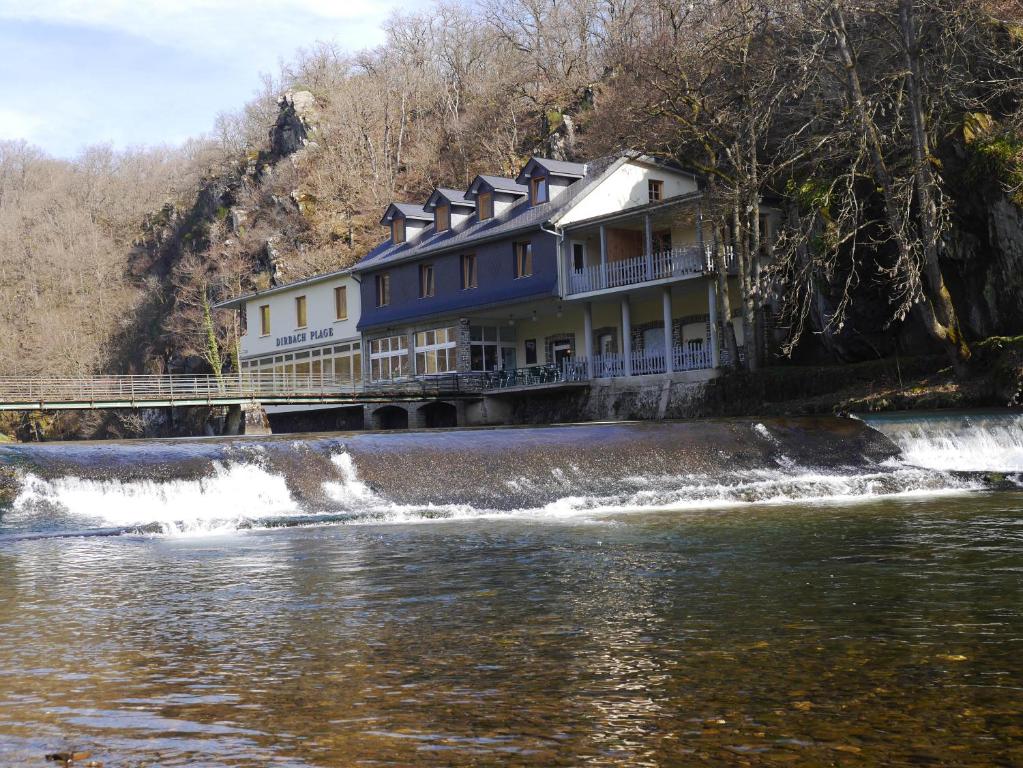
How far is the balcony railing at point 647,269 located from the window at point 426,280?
6637 millimetres

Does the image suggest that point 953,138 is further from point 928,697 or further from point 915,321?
point 928,697

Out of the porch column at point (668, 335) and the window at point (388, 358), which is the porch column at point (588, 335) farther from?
the window at point (388, 358)

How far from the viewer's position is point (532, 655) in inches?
207

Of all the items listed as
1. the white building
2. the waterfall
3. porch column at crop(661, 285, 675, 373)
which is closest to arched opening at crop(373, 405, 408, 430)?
the white building

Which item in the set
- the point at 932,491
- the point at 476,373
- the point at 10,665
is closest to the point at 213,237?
the point at 476,373

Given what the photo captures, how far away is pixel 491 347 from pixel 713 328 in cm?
984

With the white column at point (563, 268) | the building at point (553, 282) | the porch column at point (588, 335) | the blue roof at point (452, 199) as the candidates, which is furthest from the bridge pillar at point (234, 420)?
the porch column at point (588, 335)

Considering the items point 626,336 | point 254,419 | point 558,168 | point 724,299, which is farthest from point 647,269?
point 254,419

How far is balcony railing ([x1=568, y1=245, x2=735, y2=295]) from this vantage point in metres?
28.4

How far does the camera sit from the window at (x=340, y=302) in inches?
1604

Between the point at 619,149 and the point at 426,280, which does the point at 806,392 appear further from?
the point at 426,280

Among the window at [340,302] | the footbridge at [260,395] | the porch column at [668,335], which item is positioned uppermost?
the window at [340,302]

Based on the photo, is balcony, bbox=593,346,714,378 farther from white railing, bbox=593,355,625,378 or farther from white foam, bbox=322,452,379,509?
white foam, bbox=322,452,379,509

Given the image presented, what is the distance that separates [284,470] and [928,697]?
11.7m
